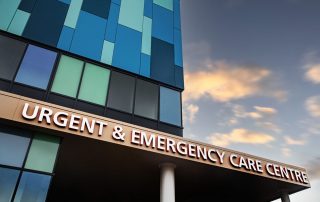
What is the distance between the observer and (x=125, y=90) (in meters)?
17.6

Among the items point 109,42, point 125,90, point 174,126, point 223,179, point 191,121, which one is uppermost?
point 109,42

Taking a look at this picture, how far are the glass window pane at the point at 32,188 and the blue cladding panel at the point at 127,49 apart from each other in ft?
28.1

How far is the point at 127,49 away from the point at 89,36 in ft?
8.63

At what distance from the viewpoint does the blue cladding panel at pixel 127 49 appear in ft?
60.6

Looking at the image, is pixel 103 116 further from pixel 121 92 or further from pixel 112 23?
pixel 112 23

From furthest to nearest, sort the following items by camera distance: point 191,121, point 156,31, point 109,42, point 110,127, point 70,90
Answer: point 191,121 < point 156,31 < point 109,42 < point 70,90 < point 110,127

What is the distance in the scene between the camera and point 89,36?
59.5 ft

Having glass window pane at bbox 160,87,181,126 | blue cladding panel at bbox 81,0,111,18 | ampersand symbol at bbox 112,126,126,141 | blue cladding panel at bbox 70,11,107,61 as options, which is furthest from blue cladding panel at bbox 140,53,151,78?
ampersand symbol at bbox 112,126,126,141

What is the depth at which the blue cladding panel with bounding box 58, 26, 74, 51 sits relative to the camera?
16859mm

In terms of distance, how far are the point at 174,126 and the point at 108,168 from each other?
488 centimetres

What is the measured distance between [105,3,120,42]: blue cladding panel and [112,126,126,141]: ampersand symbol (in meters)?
7.41

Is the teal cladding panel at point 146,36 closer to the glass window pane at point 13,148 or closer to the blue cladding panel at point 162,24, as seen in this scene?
the blue cladding panel at point 162,24

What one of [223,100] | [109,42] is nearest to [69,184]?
[109,42]

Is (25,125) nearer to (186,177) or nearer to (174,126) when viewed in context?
(174,126)
